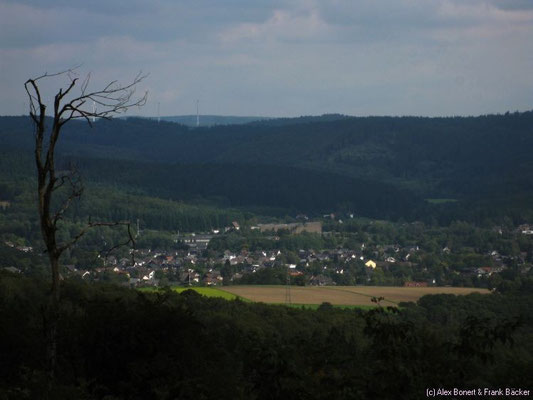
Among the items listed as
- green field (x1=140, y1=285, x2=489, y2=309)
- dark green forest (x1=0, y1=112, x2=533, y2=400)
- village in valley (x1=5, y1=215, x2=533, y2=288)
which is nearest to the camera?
dark green forest (x1=0, y1=112, x2=533, y2=400)

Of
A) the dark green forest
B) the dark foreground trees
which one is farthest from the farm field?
the dark foreground trees

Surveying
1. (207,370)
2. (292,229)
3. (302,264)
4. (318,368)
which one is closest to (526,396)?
(318,368)

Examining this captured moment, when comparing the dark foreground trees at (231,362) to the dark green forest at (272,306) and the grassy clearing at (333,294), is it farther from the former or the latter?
the grassy clearing at (333,294)

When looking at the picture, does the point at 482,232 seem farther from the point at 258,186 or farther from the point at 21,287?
the point at 21,287

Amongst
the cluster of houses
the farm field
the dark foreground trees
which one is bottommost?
the cluster of houses

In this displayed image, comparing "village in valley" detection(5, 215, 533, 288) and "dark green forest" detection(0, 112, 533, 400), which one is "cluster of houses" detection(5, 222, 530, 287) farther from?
"dark green forest" detection(0, 112, 533, 400)

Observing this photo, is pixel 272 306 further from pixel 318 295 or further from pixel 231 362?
pixel 231 362

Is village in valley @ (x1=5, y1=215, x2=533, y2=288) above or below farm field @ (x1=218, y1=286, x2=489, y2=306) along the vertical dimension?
below

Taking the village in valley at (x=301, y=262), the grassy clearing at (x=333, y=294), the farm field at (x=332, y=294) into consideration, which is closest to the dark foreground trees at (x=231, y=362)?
the grassy clearing at (x=333, y=294)

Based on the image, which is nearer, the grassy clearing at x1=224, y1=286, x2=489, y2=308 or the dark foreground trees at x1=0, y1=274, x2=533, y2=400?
the dark foreground trees at x1=0, y1=274, x2=533, y2=400
